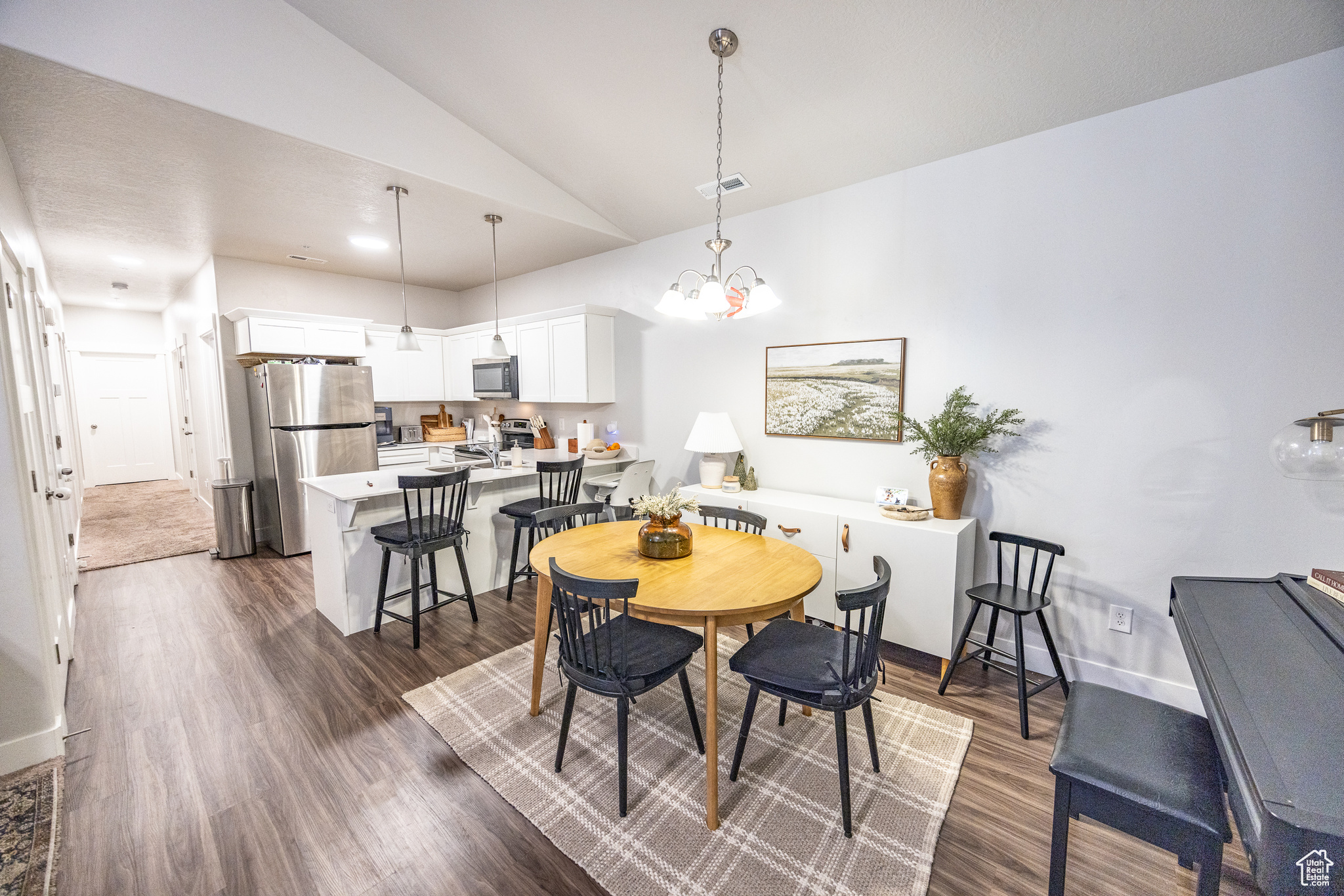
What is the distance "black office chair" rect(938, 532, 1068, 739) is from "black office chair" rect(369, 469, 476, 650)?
2.77 meters

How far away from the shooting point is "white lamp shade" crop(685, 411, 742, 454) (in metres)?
3.53

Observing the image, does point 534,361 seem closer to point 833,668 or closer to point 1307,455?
point 833,668

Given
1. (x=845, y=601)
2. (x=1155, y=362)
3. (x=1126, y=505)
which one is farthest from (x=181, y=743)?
(x=1155, y=362)

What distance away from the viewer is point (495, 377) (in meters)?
5.16

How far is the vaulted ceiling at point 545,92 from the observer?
2018mm

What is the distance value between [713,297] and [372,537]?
2.60 meters

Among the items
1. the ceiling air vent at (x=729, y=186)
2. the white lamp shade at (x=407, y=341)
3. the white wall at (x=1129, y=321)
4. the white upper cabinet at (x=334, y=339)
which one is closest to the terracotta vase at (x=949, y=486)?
the white wall at (x=1129, y=321)

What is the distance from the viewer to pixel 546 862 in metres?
1.67

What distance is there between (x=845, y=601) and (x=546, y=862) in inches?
49.6

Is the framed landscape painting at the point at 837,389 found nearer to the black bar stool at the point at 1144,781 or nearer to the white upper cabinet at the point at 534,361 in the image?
the black bar stool at the point at 1144,781

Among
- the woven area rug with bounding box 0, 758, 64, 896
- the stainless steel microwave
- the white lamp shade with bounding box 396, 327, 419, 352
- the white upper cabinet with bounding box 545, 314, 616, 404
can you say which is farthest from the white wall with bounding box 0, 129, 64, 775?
the stainless steel microwave

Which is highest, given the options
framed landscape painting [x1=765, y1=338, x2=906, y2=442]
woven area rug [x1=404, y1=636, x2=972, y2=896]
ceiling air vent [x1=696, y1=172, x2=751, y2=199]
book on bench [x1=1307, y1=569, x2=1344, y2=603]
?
ceiling air vent [x1=696, y1=172, x2=751, y2=199]

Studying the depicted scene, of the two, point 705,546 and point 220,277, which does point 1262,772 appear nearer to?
point 705,546

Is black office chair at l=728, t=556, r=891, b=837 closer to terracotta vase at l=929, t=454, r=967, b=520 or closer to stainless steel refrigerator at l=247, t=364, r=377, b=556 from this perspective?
terracotta vase at l=929, t=454, r=967, b=520
